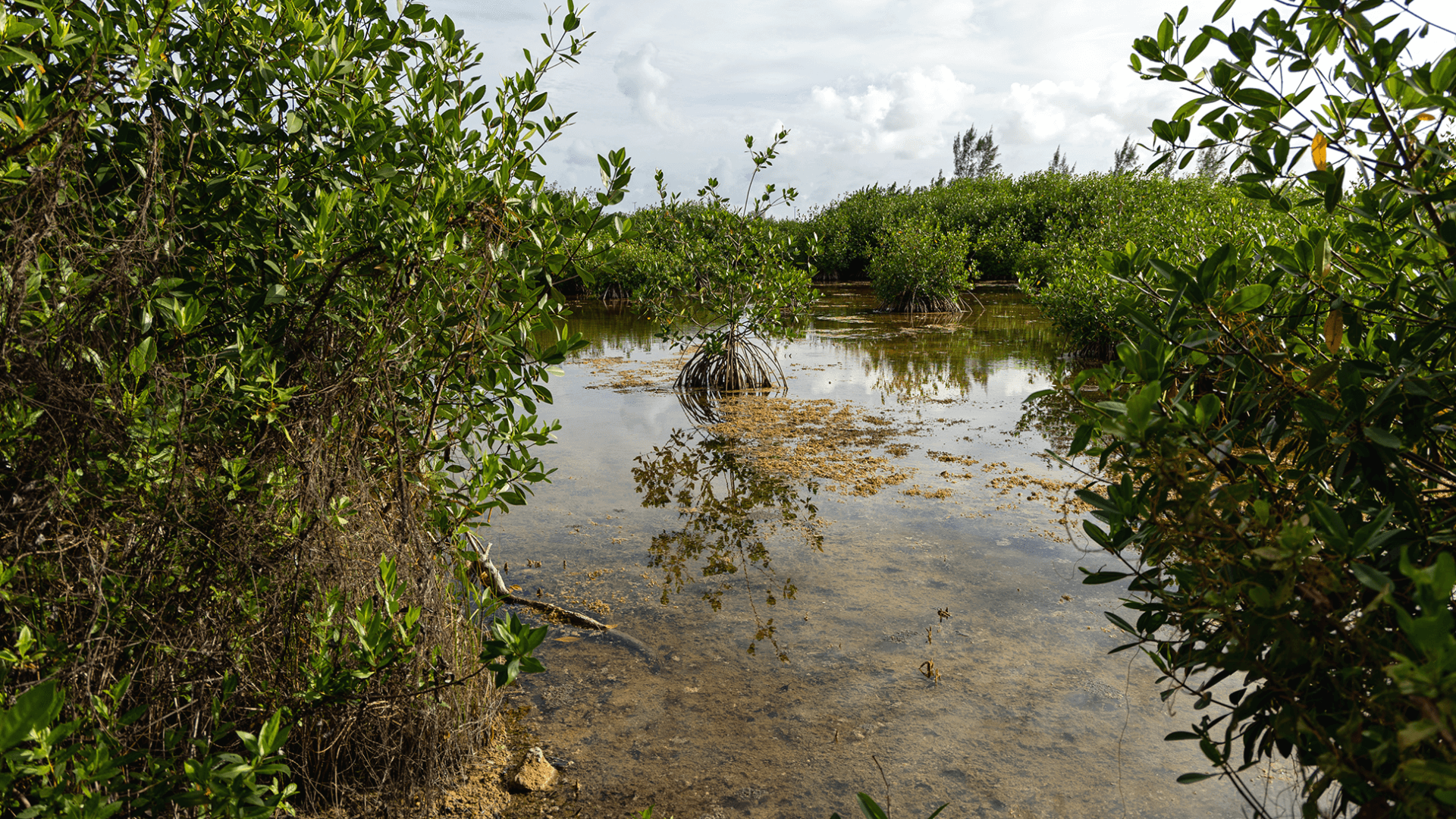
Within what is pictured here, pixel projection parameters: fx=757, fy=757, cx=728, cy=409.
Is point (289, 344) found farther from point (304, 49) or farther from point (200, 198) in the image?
point (304, 49)

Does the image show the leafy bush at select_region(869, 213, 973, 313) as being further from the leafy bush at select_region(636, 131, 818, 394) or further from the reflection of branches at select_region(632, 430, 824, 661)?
the reflection of branches at select_region(632, 430, 824, 661)

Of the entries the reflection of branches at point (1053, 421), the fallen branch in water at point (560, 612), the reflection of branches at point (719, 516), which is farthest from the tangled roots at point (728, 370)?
the fallen branch in water at point (560, 612)

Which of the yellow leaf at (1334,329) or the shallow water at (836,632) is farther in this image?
the shallow water at (836,632)

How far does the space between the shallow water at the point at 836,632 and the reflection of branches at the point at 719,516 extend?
26 mm

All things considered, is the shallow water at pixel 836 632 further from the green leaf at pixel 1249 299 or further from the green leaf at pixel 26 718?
the green leaf at pixel 26 718

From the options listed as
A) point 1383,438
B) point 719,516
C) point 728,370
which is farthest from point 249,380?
point 728,370

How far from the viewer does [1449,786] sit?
89 centimetres

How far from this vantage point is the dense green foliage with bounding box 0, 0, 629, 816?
1.86 m

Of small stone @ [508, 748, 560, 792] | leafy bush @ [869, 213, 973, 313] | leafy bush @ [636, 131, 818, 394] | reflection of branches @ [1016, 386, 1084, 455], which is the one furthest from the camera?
leafy bush @ [869, 213, 973, 313]

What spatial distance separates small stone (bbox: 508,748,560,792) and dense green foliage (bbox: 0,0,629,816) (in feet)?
0.83

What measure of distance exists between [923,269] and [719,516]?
14.6 m

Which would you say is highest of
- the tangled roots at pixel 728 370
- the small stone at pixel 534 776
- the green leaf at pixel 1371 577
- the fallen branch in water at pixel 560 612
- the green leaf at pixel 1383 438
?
the green leaf at pixel 1383 438

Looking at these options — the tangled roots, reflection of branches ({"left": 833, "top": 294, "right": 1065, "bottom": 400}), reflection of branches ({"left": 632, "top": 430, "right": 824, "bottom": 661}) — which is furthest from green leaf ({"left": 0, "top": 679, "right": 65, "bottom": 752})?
reflection of branches ({"left": 833, "top": 294, "right": 1065, "bottom": 400})

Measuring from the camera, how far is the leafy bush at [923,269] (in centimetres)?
1867
